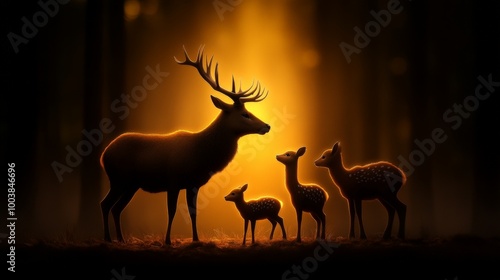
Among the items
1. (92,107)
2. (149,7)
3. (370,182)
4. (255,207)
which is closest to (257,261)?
(255,207)

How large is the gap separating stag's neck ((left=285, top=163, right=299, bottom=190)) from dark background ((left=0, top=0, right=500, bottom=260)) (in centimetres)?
31

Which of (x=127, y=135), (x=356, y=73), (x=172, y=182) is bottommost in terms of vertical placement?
(x=172, y=182)

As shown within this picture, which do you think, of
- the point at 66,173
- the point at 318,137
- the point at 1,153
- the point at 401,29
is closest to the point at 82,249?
the point at 66,173

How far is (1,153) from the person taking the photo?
3.12 m

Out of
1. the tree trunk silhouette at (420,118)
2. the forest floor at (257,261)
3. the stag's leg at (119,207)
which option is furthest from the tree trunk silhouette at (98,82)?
the tree trunk silhouette at (420,118)

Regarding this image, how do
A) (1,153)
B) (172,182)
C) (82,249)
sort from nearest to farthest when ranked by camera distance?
1. (82,249)
2. (172,182)
3. (1,153)

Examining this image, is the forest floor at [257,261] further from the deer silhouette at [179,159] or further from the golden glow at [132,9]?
the golden glow at [132,9]

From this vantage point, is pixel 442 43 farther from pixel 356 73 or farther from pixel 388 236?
pixel 388 236

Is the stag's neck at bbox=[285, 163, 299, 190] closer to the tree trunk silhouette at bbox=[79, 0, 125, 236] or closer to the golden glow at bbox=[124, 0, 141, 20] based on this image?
the tree trunk silhouette at bbox=[79, 0, 125, 236]

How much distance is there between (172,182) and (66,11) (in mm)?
1212

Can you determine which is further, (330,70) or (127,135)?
(330,70)

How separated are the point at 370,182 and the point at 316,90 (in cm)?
68

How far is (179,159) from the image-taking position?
2760 mm

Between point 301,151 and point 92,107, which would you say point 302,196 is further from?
point 92,107
